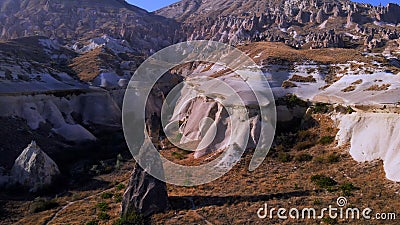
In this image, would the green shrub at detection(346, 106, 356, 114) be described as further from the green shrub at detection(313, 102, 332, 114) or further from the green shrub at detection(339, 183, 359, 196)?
the green shrub at detection(339, 183, 359, 196)

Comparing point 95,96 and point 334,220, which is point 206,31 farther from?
point 334,220

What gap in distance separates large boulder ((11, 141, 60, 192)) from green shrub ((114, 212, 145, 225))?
11393mm

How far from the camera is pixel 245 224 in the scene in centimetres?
1616

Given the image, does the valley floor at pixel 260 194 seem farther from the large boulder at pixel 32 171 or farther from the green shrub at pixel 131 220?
the large boulder at pixel 32 171

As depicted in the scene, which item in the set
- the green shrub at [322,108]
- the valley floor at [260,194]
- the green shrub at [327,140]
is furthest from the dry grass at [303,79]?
the green shrub at [327,140]

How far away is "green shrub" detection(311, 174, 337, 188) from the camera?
1931 centimetres

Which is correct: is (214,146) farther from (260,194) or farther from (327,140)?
(260,194)

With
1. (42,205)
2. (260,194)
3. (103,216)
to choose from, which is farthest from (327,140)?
(42,205)

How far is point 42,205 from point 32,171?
4.74 m

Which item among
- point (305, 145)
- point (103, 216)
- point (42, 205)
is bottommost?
point (42, 205)

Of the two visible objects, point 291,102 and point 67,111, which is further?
point 67,111

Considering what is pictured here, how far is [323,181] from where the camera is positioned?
1964cm

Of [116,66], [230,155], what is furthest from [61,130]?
[116,66]

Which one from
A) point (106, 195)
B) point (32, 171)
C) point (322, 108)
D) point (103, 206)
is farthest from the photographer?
point (322, 108)
